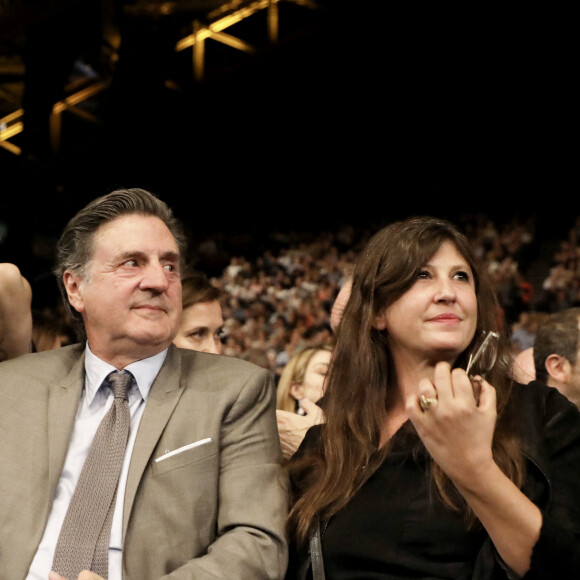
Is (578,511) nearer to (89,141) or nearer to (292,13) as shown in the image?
(89,141)

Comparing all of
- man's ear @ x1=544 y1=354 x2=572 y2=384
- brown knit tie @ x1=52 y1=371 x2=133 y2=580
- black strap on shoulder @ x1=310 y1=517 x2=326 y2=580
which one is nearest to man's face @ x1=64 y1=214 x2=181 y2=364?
brown knit tie @ x1=52 y1=371 x2=133 y2=580

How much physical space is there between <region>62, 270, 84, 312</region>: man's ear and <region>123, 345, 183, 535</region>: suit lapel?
0.23 meters

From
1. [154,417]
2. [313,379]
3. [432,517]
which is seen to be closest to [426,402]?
[432,517]

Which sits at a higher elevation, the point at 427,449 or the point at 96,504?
the point at 427,449

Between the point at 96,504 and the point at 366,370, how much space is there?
0.62m

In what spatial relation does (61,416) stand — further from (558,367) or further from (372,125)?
(372,125)

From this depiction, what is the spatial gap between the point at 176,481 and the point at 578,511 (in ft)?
2.44

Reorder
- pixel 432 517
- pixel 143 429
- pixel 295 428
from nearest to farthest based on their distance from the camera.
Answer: pixel 432 517 → pixel 143 429 → pixel 295 428

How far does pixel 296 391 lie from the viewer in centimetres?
364

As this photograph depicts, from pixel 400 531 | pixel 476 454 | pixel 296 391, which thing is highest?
pixel 476 454

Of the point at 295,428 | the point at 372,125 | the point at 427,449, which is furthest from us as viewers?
the point at 372,125

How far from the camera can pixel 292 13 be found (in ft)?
36.7

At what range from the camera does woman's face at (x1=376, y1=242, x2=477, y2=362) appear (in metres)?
1.85

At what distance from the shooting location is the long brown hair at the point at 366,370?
1.85m
